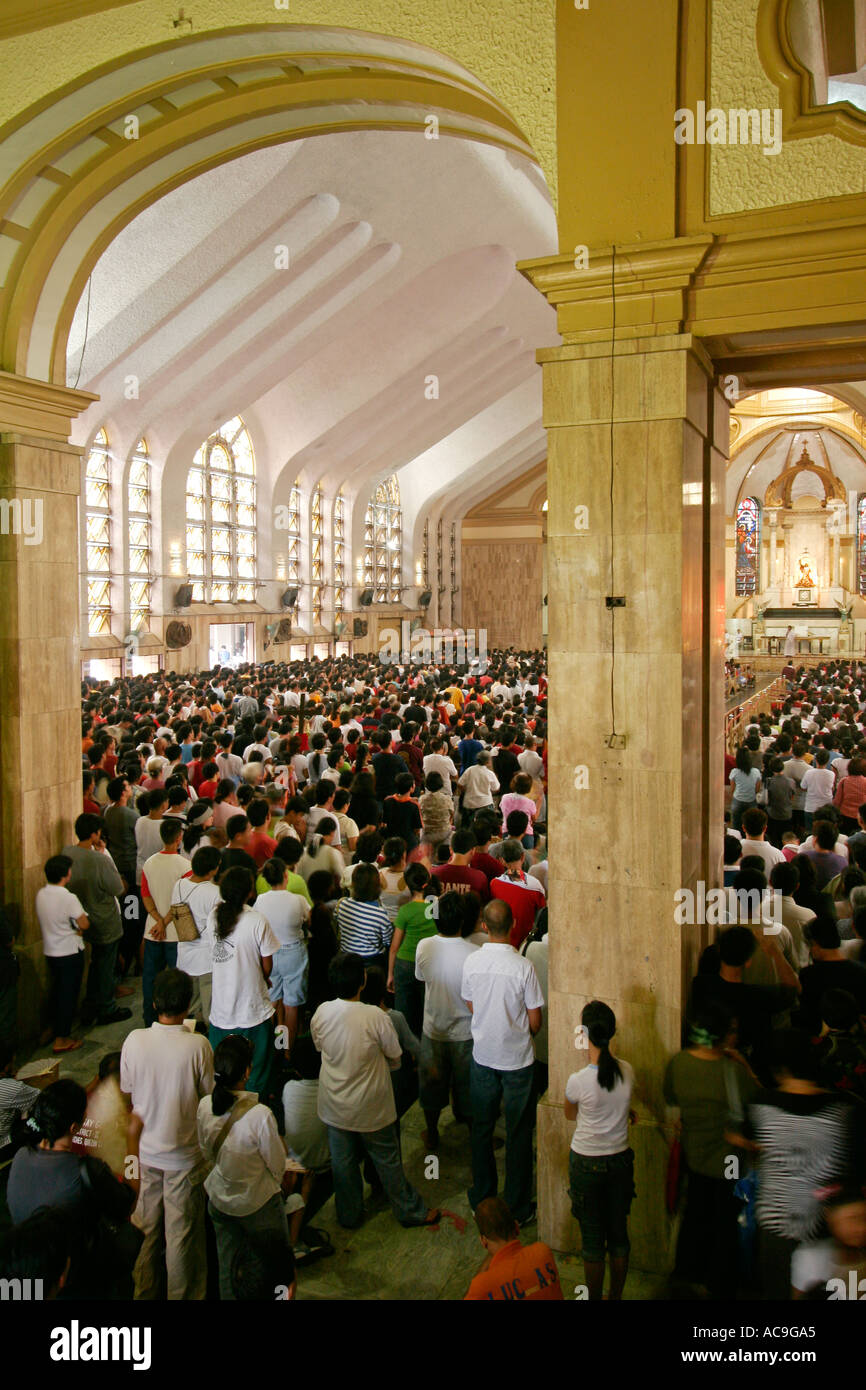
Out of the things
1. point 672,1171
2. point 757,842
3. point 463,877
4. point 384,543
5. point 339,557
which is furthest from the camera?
point 384,543

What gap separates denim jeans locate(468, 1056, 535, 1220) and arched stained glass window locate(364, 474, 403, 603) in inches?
911

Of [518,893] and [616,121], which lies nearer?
[616,121]

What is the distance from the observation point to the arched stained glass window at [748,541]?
117 ft

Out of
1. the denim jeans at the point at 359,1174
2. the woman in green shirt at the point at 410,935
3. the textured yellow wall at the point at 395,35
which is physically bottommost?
the denim jeans at the point at 359,1174

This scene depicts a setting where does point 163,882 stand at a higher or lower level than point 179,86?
lower

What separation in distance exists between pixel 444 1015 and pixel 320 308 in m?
15.1

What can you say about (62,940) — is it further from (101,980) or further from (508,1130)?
(508,1130)

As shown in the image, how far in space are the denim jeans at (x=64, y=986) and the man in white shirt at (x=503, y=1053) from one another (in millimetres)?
2608

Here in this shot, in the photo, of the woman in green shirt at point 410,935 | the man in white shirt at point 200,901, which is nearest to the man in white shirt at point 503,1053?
the woman in green shirt at point 410,935

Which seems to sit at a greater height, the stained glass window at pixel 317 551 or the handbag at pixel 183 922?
the stained glass window at pixel 317 551

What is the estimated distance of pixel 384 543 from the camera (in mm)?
28484

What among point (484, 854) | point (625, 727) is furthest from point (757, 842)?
point (625, 727)

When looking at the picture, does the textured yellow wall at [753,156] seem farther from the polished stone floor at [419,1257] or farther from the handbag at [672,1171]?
the polished stone floor at [419,1257]

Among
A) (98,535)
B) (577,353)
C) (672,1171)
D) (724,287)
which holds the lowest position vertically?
(672,1171)
